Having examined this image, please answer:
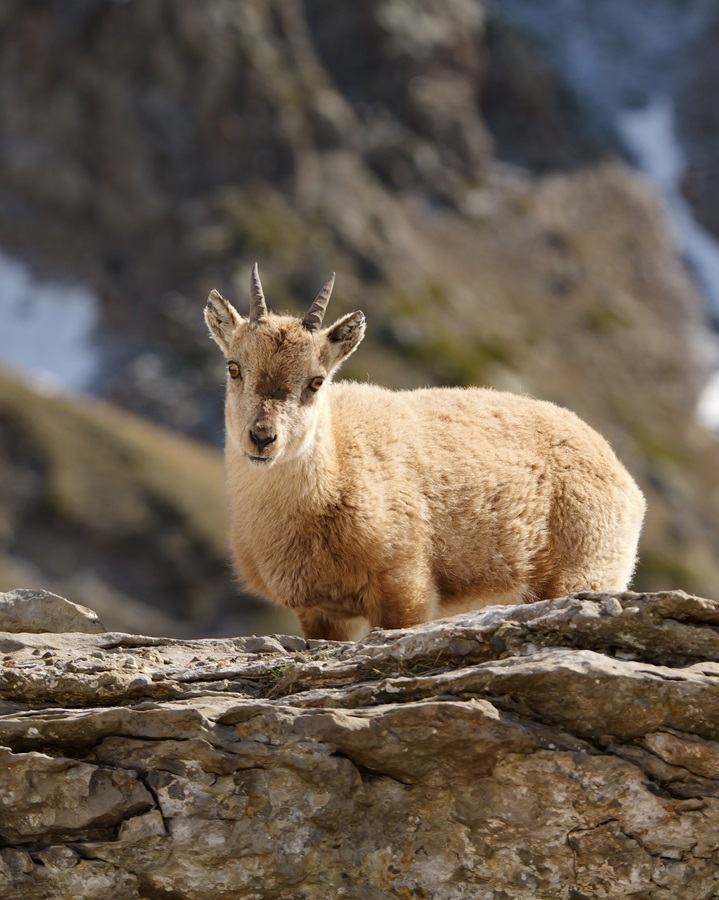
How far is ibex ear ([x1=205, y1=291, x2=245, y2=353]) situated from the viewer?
17.6m

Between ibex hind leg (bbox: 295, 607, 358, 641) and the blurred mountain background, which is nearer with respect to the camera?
ibex hind leg (bbox: 295, 607, 358, 641)

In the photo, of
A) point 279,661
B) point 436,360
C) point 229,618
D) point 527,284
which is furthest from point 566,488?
point 527,284

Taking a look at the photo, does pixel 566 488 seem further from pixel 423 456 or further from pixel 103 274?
pixel 103 274

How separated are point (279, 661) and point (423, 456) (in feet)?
13.6

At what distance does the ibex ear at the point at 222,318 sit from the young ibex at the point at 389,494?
21 millimetres

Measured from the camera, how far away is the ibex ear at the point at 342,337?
57.2ft

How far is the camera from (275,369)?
16.7 meters

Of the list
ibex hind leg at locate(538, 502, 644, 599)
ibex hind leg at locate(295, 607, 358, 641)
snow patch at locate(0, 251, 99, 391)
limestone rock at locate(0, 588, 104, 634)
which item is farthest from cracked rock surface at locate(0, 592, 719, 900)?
snow patch at locate(0, 251, 99, 391)

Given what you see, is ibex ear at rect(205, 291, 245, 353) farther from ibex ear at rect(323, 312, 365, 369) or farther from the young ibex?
Result: ibex ear at rect(323, 312, 365, 369)

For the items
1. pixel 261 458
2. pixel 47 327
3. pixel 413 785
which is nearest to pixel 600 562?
pixel 261 458

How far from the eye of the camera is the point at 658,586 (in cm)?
13100

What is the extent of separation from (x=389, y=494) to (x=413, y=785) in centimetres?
457

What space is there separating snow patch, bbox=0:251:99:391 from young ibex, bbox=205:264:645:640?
165199 millimetres

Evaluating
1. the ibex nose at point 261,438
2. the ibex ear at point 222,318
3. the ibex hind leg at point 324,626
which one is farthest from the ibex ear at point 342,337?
the ibex hind leg at point 324,626
